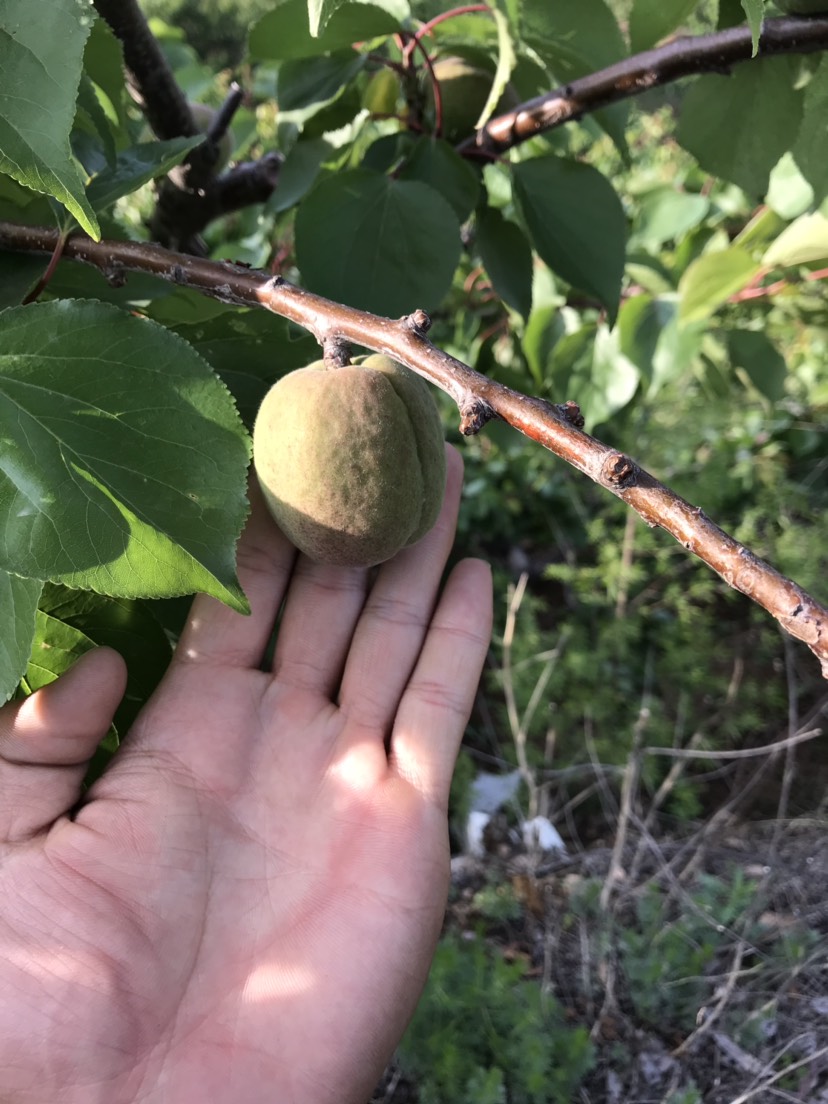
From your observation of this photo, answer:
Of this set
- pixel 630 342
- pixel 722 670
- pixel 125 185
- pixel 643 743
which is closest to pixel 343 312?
pixel 125 185

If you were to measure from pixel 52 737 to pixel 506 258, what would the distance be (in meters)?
0.84

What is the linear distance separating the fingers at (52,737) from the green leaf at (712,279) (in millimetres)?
1140

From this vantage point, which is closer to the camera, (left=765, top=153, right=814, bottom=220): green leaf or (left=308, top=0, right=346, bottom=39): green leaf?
(left=308, top=0, right=346, bottom=39): green leaf

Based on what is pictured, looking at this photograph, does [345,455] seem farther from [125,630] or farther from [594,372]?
[594,372]

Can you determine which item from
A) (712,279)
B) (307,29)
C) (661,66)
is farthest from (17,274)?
(712,279)

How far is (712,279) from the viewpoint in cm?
147

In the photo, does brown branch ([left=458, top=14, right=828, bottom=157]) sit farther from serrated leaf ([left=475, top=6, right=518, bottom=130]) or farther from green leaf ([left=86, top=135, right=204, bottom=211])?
green leaf ([left=86, top=135, right=204, bottom=211])

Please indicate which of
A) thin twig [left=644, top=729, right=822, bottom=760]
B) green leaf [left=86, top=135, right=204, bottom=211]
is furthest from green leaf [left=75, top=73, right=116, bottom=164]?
thin twig [left=644, top=729, right=822, bottom=760]

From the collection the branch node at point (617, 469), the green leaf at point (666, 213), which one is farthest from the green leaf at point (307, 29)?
the green leaf at point (666, 213)

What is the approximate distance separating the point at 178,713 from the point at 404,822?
0.97 feet

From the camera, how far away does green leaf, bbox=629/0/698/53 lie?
0.98 metres

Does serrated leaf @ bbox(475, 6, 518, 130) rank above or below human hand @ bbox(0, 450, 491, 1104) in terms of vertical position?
above

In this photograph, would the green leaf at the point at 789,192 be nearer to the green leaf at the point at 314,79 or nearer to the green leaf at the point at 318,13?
the green leaf at the point at 314,79

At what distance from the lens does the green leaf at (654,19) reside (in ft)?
3.22
